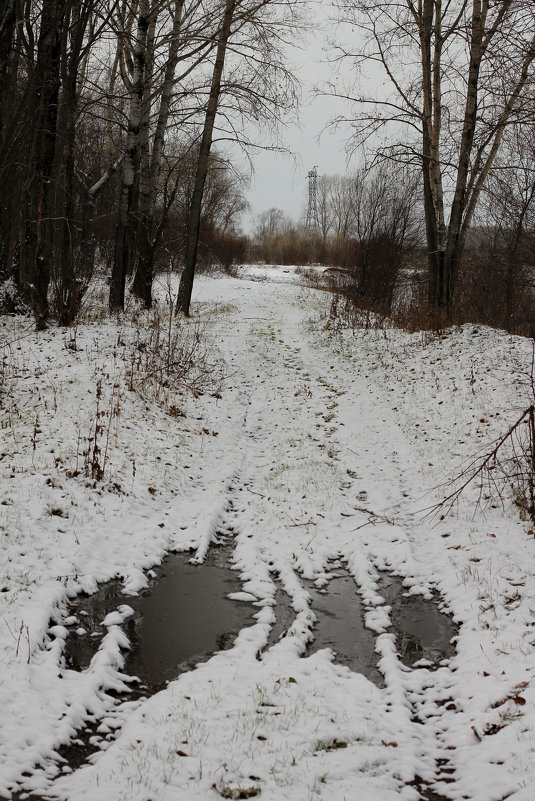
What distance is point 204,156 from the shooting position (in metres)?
15.8

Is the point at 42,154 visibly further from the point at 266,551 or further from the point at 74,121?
the point at 266,551

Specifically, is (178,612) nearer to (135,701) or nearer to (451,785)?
(135,701)

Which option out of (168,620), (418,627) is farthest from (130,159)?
(418,627)

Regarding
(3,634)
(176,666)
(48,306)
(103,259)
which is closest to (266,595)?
(176,666)

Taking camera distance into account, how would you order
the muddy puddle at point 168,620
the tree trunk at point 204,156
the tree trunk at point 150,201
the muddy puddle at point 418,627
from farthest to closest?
the tree trunk at point 150,201, the tree trunk at point 204,156, the muddy puddle at point 418,627, the muddy puddle at point 168,620

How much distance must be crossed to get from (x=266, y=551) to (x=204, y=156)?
1342 centimetres

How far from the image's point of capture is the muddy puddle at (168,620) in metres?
3.88

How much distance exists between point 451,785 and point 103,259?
23633 mm

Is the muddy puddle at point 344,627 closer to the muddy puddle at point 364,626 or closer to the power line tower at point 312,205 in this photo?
the muddy puddle at point 364,626

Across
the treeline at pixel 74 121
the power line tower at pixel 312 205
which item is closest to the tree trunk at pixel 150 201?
the treeline at pixel 74 121

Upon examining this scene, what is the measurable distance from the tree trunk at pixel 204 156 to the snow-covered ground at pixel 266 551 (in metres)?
5.33

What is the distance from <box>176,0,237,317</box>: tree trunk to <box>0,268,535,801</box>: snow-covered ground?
533cm

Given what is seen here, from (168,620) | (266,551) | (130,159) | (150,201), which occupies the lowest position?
(168,620)

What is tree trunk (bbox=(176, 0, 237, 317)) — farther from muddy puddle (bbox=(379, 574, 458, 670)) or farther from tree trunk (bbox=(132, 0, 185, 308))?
muddy puddle (bbox=(379, 574, 458, 670))
